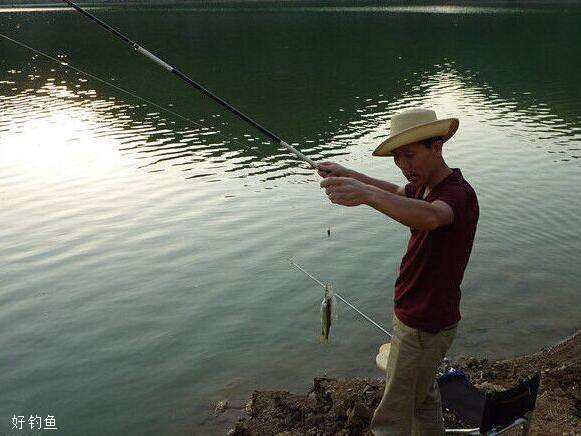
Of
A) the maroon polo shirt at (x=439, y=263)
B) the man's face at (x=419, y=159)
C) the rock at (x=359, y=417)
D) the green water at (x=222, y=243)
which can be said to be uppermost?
the man's face at (x=419, y=159)

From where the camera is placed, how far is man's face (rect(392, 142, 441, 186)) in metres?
4.30

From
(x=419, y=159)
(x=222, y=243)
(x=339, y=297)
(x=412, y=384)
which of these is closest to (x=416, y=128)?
(x=419, y=159)

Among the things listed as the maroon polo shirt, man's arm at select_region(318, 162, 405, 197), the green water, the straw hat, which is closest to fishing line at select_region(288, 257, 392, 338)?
the green water

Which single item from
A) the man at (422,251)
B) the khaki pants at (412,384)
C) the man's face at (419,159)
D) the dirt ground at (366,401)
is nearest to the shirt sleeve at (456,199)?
the man at (422,251)

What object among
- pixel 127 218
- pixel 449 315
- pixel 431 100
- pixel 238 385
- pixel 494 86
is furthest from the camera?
pixel 494 86

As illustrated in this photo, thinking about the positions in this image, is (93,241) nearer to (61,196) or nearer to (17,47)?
(61,196)

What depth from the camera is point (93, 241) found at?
13914 mm

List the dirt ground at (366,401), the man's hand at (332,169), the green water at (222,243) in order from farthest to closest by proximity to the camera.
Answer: the green water at (222,243), the dirt ground at (366,401), the man's hand at (332,169)

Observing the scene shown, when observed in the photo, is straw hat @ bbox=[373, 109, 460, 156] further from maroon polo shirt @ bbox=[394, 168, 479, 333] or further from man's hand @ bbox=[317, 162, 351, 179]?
man's hand @ bbox=[317, 162, 351, 179]

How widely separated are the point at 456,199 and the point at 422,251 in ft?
1.56

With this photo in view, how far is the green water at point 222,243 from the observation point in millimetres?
8875

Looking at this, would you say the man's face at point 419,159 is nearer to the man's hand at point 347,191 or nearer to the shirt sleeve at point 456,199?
the shirt sleeve at point 456,199

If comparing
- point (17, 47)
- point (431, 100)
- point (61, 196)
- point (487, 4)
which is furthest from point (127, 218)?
point (487, 4)

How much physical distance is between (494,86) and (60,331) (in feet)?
112
